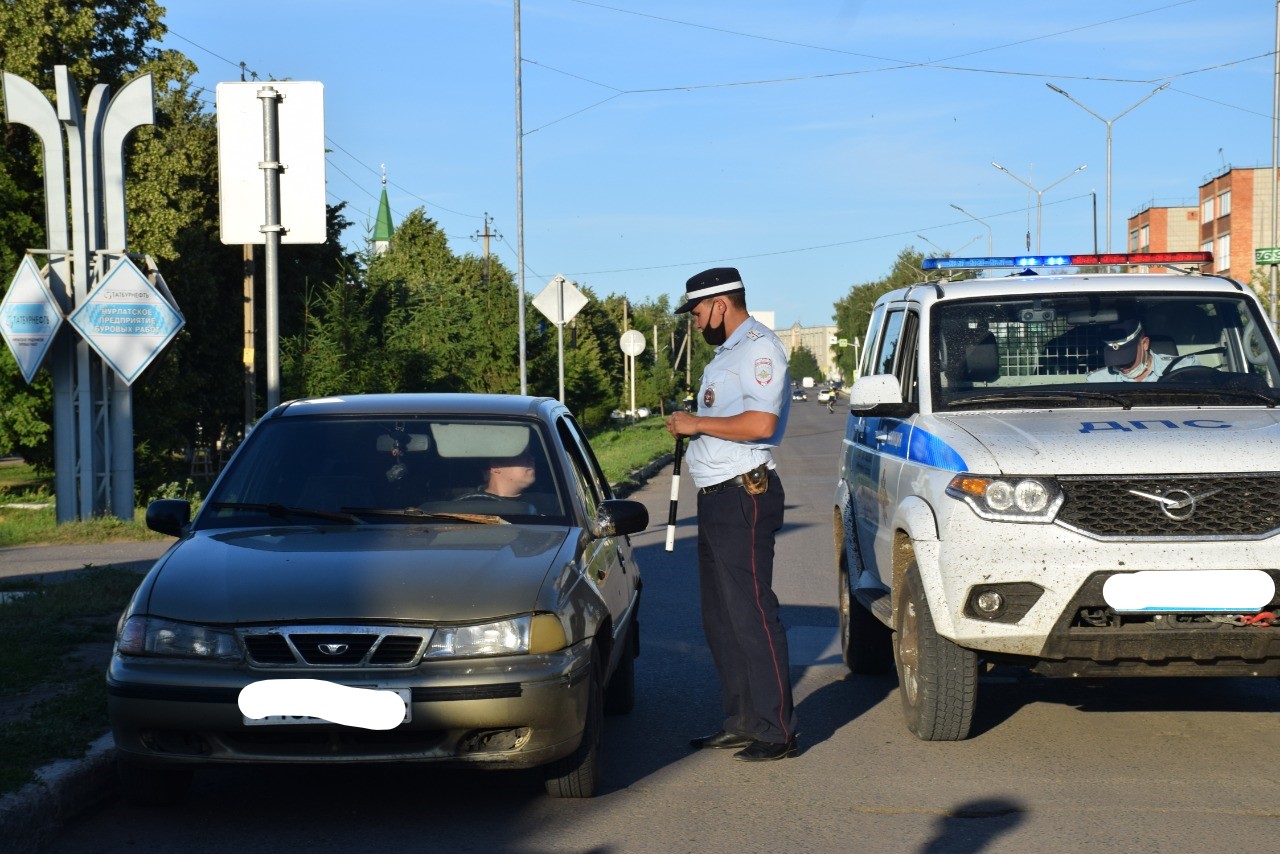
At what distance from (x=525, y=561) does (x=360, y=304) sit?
72.2 ft

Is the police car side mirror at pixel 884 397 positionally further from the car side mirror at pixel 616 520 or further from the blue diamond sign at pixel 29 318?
the blue diamond sign at pixel 29 318

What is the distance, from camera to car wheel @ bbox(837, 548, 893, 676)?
7934 millimetres

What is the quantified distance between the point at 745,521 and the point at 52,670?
3.45 m

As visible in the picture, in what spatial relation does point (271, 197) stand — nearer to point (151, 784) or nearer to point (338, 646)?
point (151, 784)

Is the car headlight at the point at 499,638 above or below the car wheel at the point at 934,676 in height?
above

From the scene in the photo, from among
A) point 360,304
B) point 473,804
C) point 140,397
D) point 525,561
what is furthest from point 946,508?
point 140,397

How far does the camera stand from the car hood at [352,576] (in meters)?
4.88

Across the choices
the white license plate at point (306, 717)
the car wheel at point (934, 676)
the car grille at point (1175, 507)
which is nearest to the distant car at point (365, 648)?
the white license plate at point (306, 717)

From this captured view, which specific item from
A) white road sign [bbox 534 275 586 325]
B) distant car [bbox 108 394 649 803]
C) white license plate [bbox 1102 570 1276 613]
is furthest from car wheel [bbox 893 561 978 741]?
white road sign [bbox 534 275 586 325]

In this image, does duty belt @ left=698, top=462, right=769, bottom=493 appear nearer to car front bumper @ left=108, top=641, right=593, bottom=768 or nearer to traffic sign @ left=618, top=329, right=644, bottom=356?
car front bumper @ left=108, top=641, right=593, bottom=768

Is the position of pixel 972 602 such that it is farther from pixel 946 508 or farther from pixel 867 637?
pixel 867 637

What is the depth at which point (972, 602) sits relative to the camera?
229 inches

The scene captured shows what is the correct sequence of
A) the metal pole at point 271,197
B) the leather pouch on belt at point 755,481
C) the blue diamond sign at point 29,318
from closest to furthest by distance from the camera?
the leather pouch on belt at point 755,481 < the metal pole at point 271,197 < the blue diamond sign at point 29,318

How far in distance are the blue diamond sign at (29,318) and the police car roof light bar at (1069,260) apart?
36.2 feet
